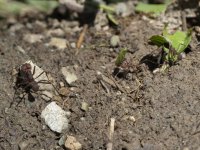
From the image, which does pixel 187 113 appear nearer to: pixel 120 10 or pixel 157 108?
pixel 157 108

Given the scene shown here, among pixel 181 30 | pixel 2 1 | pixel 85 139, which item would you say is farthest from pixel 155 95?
pixel 2 1

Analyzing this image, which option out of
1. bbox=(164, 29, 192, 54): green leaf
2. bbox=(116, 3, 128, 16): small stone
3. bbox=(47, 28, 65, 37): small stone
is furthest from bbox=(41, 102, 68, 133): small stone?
bbox=(116, 3, 128, 16): small stone

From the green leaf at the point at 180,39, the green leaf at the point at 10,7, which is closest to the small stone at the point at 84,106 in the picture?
the green leaf at the point at 180,39

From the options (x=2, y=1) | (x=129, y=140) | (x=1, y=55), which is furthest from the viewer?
Result: (x=2, y=1)

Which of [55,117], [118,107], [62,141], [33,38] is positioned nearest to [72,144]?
[62,141]

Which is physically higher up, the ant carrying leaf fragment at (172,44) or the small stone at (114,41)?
the ant carrying leaf fragment at (172,44)

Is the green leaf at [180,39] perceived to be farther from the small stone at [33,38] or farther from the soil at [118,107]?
the small stone at [33,38]
